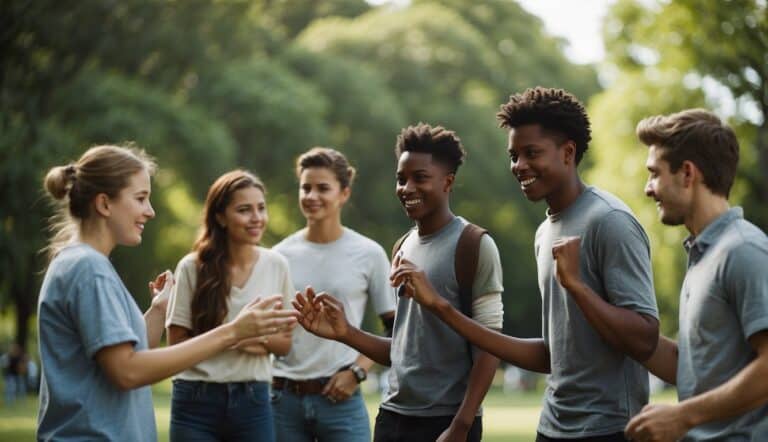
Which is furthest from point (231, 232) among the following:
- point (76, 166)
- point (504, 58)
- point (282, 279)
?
point (504, 58)

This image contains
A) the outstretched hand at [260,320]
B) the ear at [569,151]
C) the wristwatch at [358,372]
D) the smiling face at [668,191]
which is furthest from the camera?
the wristwatch at [358,372]

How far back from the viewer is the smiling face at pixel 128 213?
5.32m

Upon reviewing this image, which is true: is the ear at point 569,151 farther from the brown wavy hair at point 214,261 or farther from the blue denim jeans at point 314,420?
the blue denim jeans at point 314,420

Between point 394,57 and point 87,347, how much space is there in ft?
136

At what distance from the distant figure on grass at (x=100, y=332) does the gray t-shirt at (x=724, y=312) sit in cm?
186

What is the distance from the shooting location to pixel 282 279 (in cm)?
771

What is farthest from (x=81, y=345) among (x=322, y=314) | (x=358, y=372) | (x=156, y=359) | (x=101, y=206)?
(x=358, y=372)

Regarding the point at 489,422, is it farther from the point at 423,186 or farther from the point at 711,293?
the point at 711,293

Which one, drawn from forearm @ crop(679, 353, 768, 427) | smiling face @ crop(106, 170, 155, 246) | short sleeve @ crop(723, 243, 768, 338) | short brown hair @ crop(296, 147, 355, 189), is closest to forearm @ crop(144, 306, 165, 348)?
smiling face @ crop(106, 170, 155, 246)

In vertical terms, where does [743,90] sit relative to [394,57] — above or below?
below

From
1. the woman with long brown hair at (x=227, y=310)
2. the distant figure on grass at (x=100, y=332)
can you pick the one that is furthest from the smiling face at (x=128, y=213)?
the woman with long brown hair at (x=227, y=310)

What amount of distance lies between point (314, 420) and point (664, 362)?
128 inches

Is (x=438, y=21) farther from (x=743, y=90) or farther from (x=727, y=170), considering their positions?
(x=727, y=170)

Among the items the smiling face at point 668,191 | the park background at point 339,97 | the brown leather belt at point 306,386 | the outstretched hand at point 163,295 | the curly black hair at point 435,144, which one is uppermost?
the park background at point 339,97
